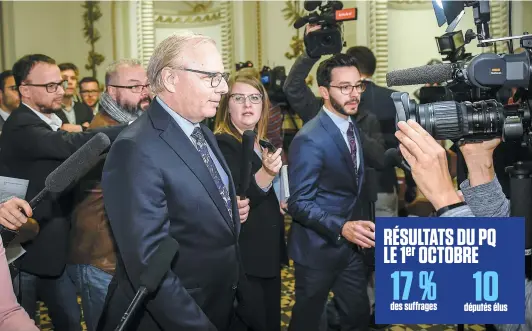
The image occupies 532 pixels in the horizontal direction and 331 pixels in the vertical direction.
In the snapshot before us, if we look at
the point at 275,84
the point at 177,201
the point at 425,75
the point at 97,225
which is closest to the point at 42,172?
the point at 97,225

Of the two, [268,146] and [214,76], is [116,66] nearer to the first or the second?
[268,146]

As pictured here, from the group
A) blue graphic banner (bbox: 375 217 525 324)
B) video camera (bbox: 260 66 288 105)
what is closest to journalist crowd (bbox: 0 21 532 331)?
blue graphic banner (bbox: 375 217 525 324)

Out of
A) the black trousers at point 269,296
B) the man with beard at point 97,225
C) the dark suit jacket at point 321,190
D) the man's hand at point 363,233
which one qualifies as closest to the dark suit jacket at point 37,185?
the man with beard at point 97,225

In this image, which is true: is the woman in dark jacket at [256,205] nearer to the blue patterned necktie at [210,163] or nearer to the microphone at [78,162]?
the blue patterned necktie at [210,163]

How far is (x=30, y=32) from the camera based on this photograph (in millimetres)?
7836

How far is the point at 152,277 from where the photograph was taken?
124 centimetres

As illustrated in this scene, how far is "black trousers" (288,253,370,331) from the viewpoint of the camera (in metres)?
2.78

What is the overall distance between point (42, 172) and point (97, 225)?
18.3 inches

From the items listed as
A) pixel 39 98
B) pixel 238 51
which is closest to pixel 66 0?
pixel 238 51

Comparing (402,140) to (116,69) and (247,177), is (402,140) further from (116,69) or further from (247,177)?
(116,69)

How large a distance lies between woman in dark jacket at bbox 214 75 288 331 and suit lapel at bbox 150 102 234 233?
89 centimetres

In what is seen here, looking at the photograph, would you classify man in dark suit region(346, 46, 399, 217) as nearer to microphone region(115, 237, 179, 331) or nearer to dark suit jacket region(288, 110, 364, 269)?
dark suit jacket region(288, 110, 364, 269)

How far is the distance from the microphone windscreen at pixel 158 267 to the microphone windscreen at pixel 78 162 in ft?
2.16

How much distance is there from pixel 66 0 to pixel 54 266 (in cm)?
644
